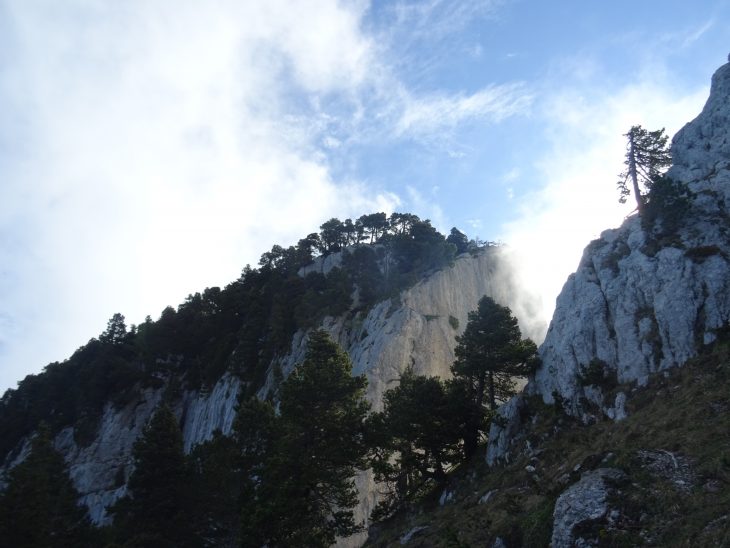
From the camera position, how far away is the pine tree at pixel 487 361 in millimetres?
35750

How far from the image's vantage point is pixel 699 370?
79.5 feet

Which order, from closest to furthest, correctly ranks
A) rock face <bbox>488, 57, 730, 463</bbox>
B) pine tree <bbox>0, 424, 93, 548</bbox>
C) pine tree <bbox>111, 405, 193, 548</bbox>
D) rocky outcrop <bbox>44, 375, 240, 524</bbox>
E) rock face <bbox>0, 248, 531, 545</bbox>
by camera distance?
rock face <bbox>488, 57, 730, 463</bbox>
pine tree <bbox>0, 424, 93, 548</bbox>
pine tree <bbox>111, 405, 193, 548</bbox>
rock face <bbox>0, 248, 531, 545</bbox>
rocky outcrop <bbox>44, 375, 240, 524</bbox>

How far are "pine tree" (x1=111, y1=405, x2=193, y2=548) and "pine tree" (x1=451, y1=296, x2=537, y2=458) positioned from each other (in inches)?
807

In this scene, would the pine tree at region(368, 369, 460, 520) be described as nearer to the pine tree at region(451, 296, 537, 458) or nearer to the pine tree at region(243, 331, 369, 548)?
the pine tree at region(451, 296, 537, 458)

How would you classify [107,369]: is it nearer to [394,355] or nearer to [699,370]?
[394,355]

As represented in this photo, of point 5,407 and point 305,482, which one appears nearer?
point 305,482

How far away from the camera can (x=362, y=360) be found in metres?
59.4

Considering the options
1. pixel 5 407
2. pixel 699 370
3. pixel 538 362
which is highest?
pixel 5 407

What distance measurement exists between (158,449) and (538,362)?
92.8ft

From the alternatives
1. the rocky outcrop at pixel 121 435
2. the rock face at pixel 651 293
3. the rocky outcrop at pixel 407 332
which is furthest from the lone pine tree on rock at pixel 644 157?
the rocky outcrop at pixel 121 435

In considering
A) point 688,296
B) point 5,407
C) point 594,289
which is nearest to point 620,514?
point 688,296

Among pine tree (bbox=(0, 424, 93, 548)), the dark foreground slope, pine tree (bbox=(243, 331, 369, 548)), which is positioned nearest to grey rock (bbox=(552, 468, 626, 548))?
the dark foreground slope

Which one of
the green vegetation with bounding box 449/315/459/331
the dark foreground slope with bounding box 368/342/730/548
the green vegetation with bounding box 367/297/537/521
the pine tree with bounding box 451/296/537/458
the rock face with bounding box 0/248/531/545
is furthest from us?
the green vegetation with bounding box 449/315/459/331

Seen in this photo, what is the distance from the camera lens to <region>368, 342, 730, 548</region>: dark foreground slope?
544 inches
